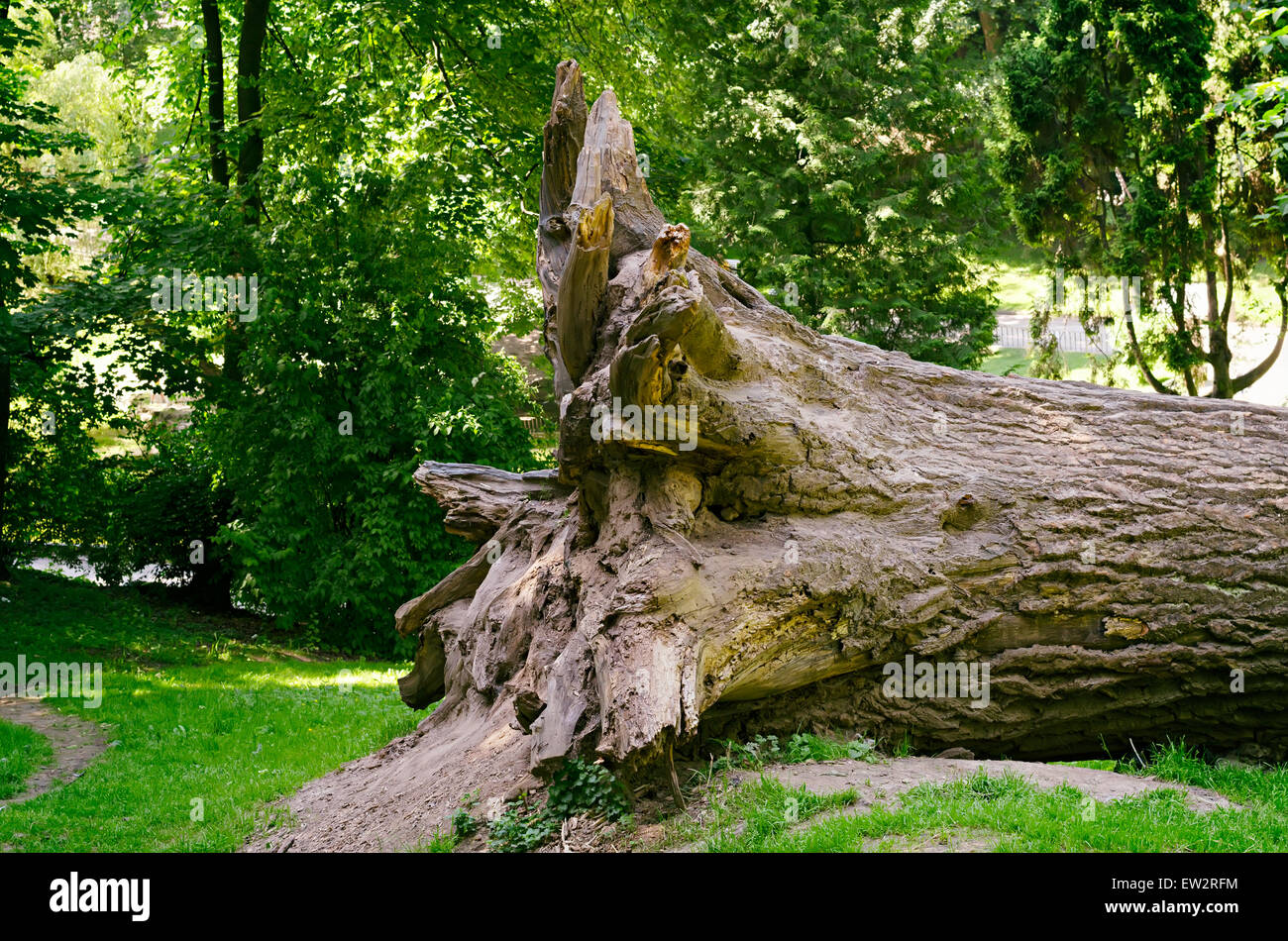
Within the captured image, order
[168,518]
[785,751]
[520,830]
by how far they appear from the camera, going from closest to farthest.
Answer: [520,830] < [785,751] < [168,518]

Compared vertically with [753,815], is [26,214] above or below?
above

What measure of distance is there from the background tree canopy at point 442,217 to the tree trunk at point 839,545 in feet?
25.4

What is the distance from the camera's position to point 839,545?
6.19 meters

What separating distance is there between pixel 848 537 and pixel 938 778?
5.07 feet

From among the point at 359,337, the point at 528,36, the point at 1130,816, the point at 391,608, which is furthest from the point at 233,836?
the point at 528,36

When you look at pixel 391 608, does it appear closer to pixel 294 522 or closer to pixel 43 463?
pixel 294 522

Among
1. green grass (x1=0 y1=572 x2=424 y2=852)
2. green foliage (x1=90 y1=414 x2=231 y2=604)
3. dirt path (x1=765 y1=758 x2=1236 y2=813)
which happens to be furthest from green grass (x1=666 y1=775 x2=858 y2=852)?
green foliage (x1=90 y1=414 x2=231 y2=604)

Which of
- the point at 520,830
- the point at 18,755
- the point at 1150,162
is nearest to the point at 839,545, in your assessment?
the point at 520,830

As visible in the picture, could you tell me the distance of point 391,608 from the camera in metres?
14.8

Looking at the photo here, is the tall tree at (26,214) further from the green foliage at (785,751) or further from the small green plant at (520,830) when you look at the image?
the green foliage at (785,751)

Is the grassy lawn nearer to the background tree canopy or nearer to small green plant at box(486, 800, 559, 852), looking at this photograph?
small green plant at box(486, 800, 559, 852)

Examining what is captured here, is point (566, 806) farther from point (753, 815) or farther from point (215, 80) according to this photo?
point (215, 80)

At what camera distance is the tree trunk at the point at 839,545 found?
5.63m

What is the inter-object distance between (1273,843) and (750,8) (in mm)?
18273
